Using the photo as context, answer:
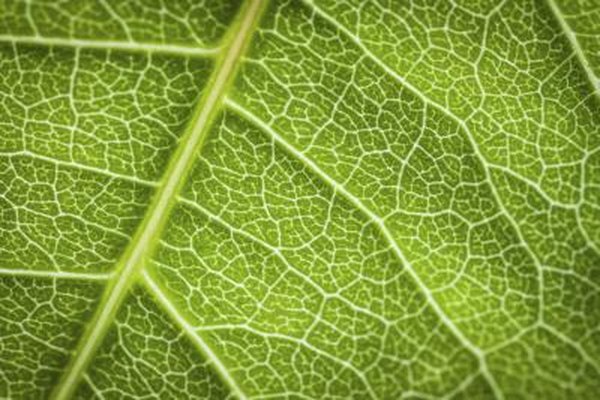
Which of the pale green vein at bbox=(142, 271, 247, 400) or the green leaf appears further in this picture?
the pale green vein at bbox=(142, 271, 247, 400)

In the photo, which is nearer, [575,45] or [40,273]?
[575,45]

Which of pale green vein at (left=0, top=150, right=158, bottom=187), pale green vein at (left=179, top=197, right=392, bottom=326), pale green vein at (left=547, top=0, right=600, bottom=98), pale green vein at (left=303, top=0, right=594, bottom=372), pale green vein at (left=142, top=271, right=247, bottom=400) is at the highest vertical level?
pale green vein at (left=547, top=0, right=600, bottom=98)

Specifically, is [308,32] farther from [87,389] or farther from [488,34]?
[87,389]

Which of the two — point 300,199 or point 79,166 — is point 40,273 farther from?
point 300,199

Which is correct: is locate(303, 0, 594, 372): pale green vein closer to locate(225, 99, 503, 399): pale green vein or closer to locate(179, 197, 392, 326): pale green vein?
locate(225, 99, 503, 399): pale green vein

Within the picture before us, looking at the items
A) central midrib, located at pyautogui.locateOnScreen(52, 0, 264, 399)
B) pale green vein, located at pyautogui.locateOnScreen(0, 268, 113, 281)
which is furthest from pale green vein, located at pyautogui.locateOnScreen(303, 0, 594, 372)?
pale green vein, located at pyautogui.locateOnScreen(0, 268, 113, 281)

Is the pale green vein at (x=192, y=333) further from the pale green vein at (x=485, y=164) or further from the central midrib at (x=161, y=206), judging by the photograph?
the pale green vein at (x=485, y=164)

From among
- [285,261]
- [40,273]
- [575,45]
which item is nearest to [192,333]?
[285,261]

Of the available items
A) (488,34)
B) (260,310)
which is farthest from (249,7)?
(260,310)
